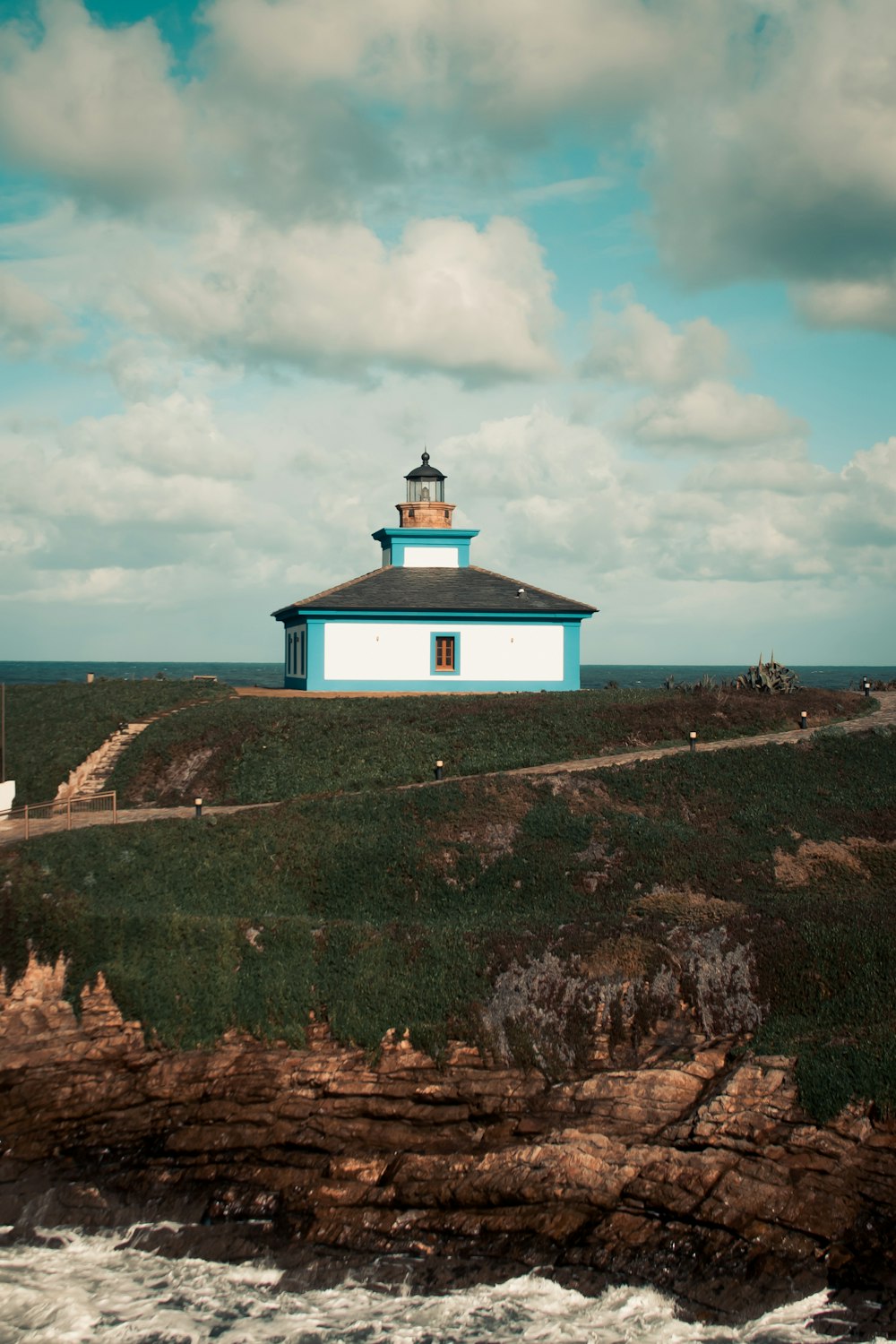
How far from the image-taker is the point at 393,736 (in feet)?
98.6

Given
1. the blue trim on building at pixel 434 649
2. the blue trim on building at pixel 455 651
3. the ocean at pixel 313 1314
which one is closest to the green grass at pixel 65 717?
the blue trim on building at pixel 434 649

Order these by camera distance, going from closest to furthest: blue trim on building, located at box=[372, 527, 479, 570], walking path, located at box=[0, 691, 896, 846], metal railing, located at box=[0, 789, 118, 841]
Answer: metal railing, located at box=[0, 789, 118, 841]
walking path, located at box=[0, 691, 896, 846]
blue trim on building, located at box=[372, 527, 479, 570]

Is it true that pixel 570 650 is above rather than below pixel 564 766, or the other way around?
above

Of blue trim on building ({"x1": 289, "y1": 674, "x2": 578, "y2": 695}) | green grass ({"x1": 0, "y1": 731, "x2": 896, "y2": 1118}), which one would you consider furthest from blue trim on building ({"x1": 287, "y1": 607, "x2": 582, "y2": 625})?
green grass ({"x1": 0, "y1": 731, "x2": 896, "y2": 1118})

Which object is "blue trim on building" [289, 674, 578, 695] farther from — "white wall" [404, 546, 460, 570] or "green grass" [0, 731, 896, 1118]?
"green grass" [0, 731, 896, 1118]

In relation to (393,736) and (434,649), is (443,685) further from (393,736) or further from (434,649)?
→ (393,736)

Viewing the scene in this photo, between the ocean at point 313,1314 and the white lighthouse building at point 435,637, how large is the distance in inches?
1062

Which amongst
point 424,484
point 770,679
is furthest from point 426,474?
point 770,679

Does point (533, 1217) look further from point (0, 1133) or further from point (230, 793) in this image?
point (230, 793)

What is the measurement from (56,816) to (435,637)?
15.9 m

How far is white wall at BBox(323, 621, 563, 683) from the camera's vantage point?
3778 cm

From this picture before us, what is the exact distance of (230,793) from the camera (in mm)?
27344

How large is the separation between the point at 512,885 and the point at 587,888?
1.40 m

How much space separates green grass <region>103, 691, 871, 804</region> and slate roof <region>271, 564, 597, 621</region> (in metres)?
4.97
